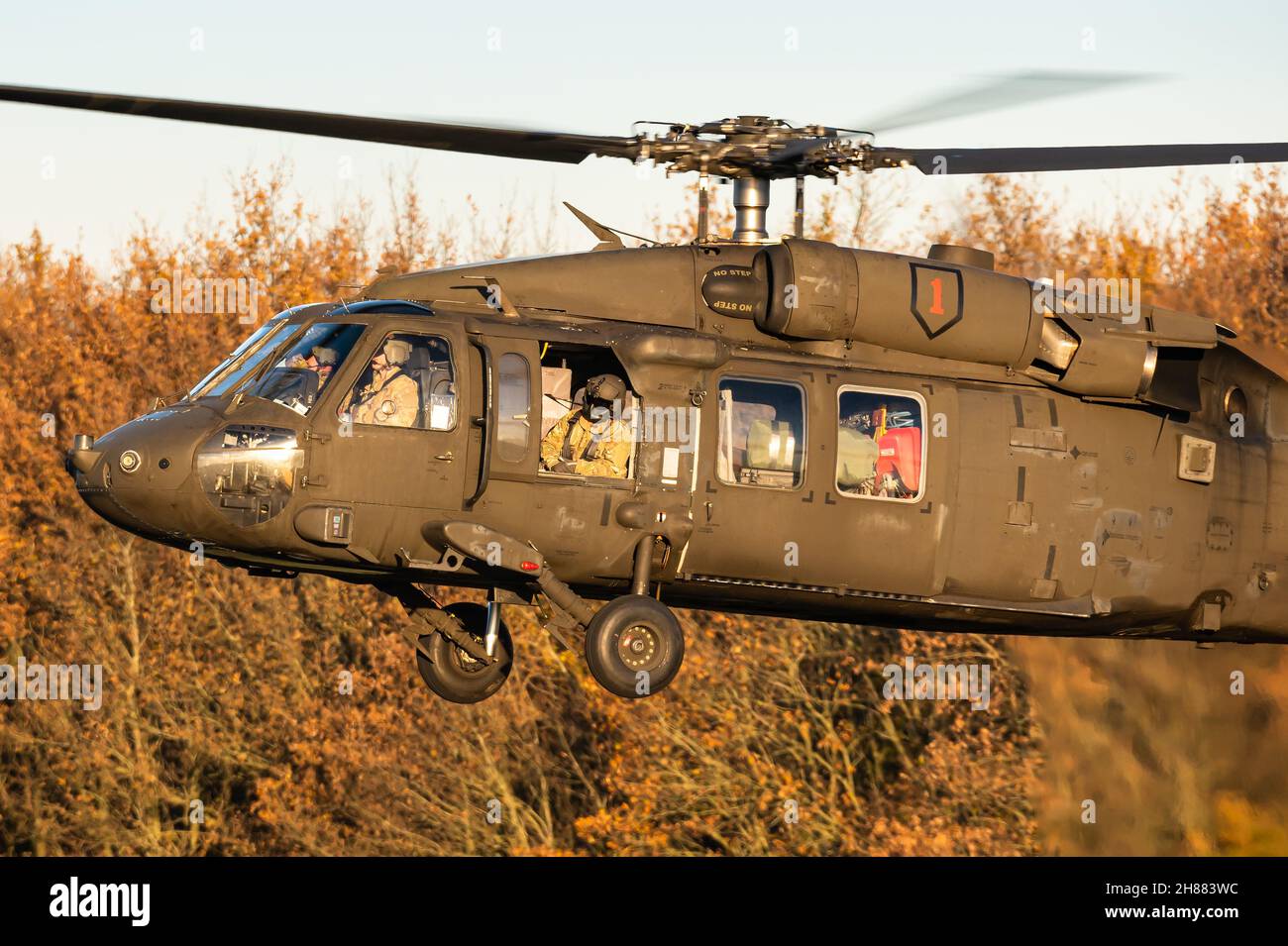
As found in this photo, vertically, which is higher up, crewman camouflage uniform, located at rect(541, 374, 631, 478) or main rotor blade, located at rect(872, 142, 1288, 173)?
main rotor blade, located at rect(872, 142, 1288, 173)

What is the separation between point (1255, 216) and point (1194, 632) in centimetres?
2388

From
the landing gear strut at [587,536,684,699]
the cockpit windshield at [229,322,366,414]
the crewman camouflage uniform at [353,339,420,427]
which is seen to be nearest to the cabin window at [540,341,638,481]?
the landing gear strut at [587,536,684,699]

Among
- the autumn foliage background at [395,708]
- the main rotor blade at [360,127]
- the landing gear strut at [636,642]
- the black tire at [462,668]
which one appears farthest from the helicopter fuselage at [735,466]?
the autumn foliage background at [395,708]

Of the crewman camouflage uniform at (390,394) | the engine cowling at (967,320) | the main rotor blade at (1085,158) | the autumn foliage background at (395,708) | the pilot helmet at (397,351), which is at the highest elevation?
the main rotor blade at (1085,158)

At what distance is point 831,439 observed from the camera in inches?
435

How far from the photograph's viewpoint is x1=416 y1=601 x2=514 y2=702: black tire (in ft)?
39.7

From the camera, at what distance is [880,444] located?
11.2 meters

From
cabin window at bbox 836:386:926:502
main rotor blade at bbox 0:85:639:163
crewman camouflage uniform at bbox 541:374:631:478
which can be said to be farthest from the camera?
cabin window at bbox 836:386:926:502

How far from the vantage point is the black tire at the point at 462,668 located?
A: 12.1 m

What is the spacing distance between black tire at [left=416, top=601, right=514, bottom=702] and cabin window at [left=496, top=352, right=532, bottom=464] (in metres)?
1.88

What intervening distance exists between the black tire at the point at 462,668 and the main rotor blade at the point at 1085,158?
170 inches

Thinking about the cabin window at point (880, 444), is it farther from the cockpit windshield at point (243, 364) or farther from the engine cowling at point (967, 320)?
the cockpit windshield at point (243, 364)

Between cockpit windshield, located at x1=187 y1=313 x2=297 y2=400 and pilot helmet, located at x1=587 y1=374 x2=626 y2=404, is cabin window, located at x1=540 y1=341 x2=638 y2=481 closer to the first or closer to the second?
pilot helmet, located at x1=587 y1=374 x2=626 y2=404

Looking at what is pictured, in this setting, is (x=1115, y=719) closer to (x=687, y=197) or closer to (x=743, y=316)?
(x=743, y=316)
